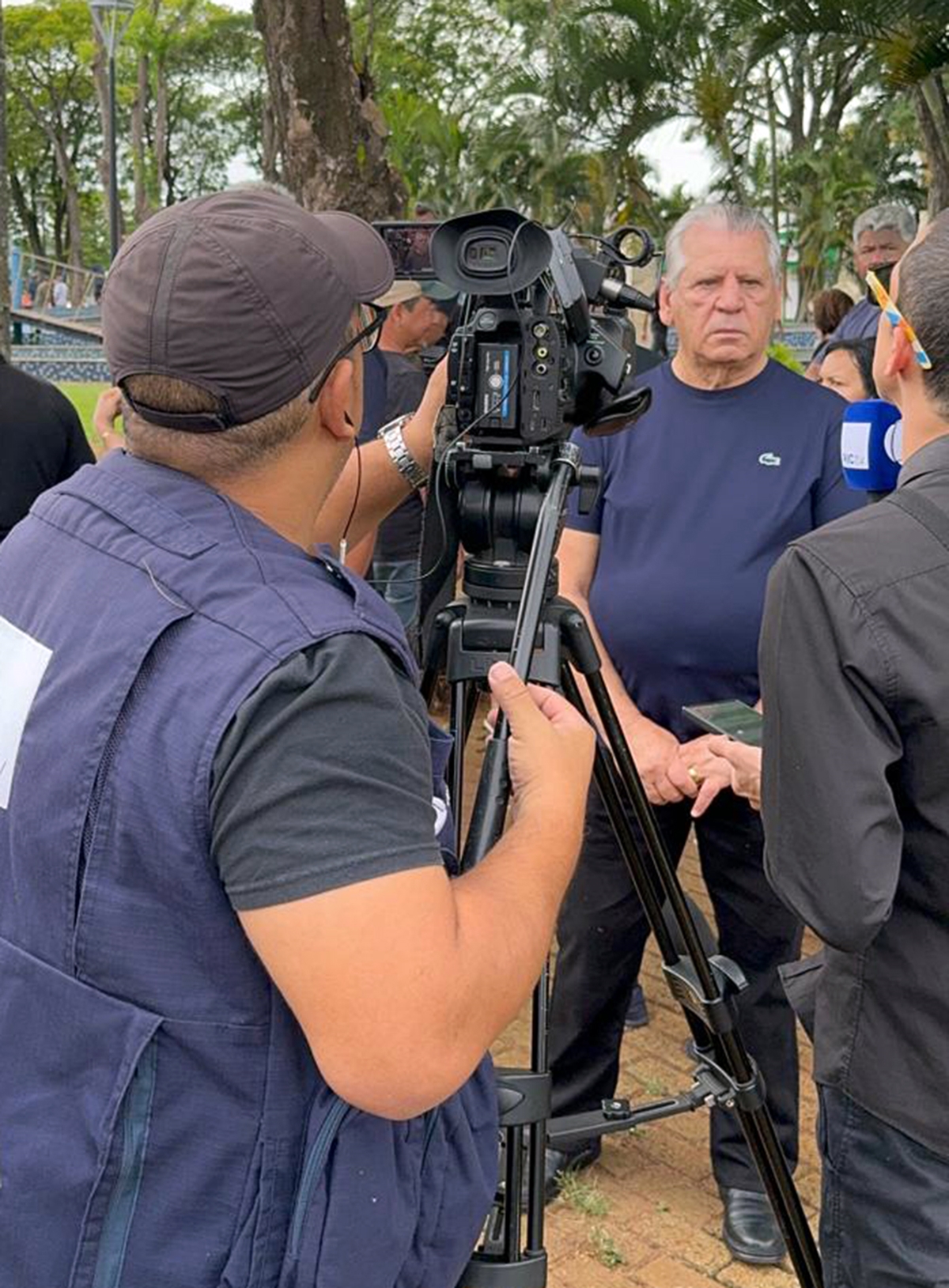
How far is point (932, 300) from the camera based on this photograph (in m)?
1.40

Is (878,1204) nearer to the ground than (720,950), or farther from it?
farther from it

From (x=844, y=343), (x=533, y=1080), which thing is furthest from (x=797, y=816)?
(x=844, y=343)

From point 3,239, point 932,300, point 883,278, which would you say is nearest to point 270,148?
point 3,239

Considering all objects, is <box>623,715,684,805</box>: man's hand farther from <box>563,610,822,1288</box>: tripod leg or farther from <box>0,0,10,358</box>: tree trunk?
<box>0,0,10,358</box>: tree trunk

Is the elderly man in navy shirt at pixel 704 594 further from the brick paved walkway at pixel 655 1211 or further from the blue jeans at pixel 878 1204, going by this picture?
the blue jeans at pixel 878 1204

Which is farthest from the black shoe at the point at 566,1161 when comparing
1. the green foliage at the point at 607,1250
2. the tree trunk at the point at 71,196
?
the tree trunk at the point at 71,196

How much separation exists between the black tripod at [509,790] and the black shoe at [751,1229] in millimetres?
657

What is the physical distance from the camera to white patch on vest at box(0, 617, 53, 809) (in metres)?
1.15

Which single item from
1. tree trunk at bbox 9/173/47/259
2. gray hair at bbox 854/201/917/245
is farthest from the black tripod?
tree trunk at bbox 9/173/47/259

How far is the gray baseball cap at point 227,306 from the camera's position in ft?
3.76

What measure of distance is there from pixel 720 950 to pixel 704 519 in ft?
3.00

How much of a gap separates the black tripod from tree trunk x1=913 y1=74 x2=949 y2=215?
8.66 m

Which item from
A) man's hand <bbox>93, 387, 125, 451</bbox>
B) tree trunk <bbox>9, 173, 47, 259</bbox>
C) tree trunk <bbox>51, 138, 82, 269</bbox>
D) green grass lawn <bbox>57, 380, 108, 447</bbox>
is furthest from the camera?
tree trunk <bbox>9, 173, 47, 259</bbox>

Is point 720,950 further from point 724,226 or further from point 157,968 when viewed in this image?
point 157,968
